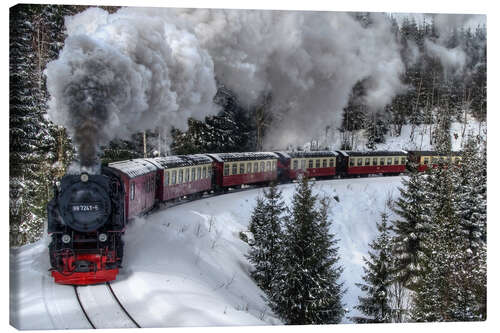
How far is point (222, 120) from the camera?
11.6 meters

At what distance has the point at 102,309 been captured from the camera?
8633mm

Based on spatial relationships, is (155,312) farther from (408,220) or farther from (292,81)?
(408,220)

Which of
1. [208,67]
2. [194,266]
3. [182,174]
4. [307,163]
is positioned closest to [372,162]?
[307,163]

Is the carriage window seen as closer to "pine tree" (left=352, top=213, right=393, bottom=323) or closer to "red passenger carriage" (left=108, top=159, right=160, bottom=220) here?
"red passenger carriage" (left=108, top=159, right=160, bottom=220)

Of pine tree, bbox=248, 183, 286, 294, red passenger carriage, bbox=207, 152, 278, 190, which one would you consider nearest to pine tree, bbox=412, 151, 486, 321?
pine tree, bbox=248, 183, 286, 294

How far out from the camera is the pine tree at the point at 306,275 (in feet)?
34.9

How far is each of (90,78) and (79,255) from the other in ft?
10.8

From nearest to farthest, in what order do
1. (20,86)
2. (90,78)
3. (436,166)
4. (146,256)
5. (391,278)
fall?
(90,78), (20,86), (146,256), (391,278), (436,166)

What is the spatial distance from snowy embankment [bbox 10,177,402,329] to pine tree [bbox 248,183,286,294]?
0.32m

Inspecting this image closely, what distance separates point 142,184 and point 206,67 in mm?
3097

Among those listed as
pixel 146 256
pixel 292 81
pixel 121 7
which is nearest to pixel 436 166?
pixel 292 81

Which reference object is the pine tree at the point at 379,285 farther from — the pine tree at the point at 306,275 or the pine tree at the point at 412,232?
the pine tree at the point at 412,232

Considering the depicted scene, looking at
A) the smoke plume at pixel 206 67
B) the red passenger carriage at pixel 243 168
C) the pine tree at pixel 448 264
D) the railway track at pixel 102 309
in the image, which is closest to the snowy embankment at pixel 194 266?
the railway track at pixel 102 309

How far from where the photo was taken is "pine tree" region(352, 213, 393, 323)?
11164 mm
